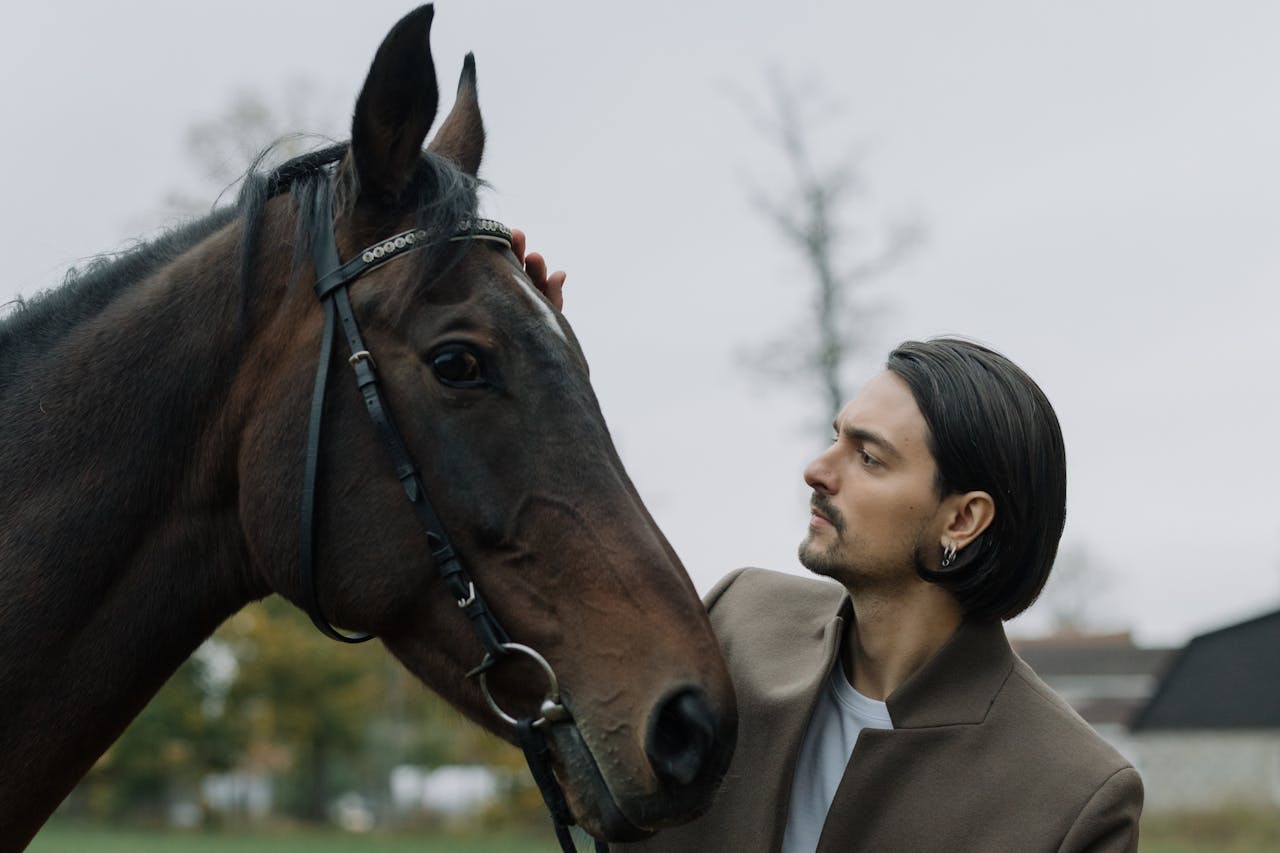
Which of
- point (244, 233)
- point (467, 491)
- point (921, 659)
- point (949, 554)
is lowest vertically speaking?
point (921, 659)

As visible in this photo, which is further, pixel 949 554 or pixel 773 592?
pixel 773 592

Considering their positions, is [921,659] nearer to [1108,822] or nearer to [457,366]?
[1108,822]

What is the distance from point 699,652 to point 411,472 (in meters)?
0.67

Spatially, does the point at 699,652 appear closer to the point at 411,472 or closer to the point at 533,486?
the point at 533,486

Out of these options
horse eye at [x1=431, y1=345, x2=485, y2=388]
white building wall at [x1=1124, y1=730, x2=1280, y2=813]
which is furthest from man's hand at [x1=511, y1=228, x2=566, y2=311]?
white building wall at [x1=1124, y1=730, x2=1280, y2=813]

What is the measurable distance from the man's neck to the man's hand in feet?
3.35

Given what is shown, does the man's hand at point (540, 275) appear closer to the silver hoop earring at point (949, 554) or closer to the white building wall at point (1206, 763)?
the silver hoop earring at point (949, 554)

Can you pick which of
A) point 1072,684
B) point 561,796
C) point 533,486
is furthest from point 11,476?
point 1072,684

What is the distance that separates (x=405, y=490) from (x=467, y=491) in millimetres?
133

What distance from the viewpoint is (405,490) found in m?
2.65

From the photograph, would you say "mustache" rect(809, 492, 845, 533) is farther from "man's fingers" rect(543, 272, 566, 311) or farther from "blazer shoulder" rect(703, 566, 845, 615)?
"man's fingers" rect(543, 272, 566, 311)

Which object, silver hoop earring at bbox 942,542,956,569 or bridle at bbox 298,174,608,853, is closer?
bridle at bbox 298,174,608,853

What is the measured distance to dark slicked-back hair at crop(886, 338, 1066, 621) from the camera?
3031 millimetres

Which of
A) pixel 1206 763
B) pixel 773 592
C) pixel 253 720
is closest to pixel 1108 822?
pixel 773 592
